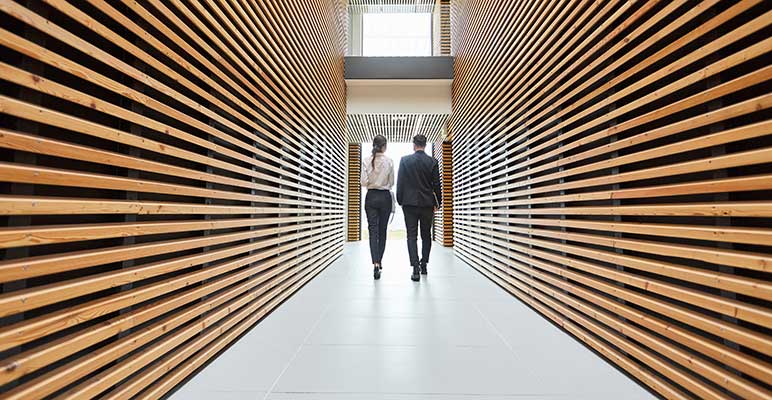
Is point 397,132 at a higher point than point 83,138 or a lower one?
higher

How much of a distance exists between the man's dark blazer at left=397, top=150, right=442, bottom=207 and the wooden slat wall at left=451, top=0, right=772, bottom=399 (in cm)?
120

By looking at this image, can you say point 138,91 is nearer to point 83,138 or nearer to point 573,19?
point 83,138

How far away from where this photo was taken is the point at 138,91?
4.22ft

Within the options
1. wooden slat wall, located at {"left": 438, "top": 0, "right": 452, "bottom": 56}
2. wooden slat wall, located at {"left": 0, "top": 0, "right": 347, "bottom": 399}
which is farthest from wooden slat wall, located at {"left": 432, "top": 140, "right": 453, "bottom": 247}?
wooden slat wall, located at {"left": 0, "top": 0, "right": 347, "bottom": 399}

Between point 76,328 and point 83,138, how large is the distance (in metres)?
0.60

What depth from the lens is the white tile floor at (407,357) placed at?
1.48 meters

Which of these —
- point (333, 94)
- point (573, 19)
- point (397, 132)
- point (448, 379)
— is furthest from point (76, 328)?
point (397, 132)

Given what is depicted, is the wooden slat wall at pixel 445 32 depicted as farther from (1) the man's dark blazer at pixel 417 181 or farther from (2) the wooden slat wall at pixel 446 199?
(1) the man's dark blazer at pixel 417 181

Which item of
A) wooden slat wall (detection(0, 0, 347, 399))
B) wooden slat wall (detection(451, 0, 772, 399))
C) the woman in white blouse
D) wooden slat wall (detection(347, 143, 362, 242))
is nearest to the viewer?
wooden slat wall (detection(0, 0, 347, 399))

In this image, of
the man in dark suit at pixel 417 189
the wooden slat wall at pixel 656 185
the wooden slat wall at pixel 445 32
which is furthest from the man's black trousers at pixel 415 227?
the wooden slat wall at pixel 445 32

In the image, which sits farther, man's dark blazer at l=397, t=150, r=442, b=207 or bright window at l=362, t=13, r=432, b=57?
bright window at l=362, t=13, r=432, b=57

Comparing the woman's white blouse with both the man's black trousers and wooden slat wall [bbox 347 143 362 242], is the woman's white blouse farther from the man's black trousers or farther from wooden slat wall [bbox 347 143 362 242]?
wooden slat wall [bbox 347 143 362 242]

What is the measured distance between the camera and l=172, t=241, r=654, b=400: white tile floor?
1476 mm

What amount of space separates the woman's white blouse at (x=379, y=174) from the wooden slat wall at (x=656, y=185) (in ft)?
4.94
